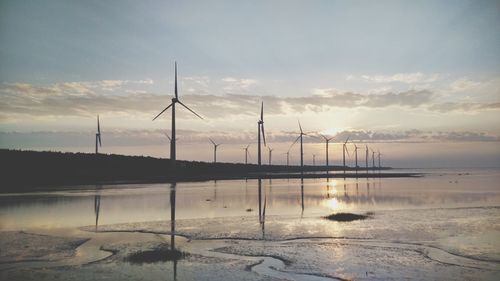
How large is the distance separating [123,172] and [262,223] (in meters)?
91.4

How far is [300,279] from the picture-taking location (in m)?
13.0

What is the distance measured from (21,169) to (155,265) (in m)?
81.8

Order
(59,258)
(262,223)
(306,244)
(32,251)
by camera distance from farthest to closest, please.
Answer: (262,223)
(306,244)
(32,251)
(59,258)

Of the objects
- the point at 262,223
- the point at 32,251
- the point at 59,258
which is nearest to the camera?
the point at 59,258

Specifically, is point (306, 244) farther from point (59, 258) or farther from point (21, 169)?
point (21, 169)

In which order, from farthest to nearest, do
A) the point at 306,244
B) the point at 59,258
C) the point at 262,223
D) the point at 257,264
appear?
the point at 262,223, the point at 306,244, the point at 59,258, the point at 257,264

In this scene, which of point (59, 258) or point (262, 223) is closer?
point (59, 258)

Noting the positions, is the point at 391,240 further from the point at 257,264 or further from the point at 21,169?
the point at 21,169

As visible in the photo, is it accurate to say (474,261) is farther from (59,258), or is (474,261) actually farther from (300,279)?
(59,258)

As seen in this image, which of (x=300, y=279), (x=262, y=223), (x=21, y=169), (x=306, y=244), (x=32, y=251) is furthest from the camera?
(x=21, y=169)

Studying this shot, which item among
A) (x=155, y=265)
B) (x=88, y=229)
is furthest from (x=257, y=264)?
(x=88, y=229)

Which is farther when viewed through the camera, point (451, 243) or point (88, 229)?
point (88, 229)

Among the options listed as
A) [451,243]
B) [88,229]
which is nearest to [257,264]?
[451,243]

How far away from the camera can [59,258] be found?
16.3 meters
